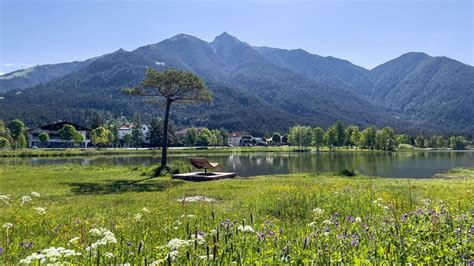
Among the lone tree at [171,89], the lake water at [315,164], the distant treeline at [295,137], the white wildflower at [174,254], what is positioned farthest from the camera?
the distant treeline at [295,137]

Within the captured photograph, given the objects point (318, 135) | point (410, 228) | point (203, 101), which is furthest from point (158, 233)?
point (318, 135)

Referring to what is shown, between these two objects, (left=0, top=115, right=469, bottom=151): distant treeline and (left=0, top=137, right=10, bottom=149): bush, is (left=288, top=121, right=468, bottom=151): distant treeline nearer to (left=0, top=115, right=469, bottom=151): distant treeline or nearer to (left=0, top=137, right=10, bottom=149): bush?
(left=0, top=115, right=469, bottom=151): distant treeline

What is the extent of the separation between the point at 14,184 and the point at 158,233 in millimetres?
20811

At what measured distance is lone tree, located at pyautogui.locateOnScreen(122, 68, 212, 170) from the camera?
35.4 m

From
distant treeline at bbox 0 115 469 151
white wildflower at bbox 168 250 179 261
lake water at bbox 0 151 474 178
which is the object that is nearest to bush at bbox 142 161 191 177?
lake water at bbox 0 151 474 178

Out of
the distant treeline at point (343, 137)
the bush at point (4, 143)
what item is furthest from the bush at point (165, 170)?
the distant treeline at point (343, 137)

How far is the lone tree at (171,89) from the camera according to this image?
3544 centimetres

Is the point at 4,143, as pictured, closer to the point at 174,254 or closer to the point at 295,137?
the point at 295,137

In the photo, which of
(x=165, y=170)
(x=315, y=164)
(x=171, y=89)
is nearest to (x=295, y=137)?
(x=315, y=164)

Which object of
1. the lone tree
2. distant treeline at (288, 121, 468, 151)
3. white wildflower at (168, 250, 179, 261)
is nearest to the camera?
white wildflower at (168, 250, 179, 261)

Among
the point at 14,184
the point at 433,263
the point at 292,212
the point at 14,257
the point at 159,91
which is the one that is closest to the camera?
the point at 433,263

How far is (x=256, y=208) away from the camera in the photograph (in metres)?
12.3

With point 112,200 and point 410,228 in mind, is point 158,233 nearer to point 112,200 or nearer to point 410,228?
A: point 410,228

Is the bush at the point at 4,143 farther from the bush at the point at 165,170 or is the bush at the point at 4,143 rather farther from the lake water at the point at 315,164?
the bush at the point at 165,170
